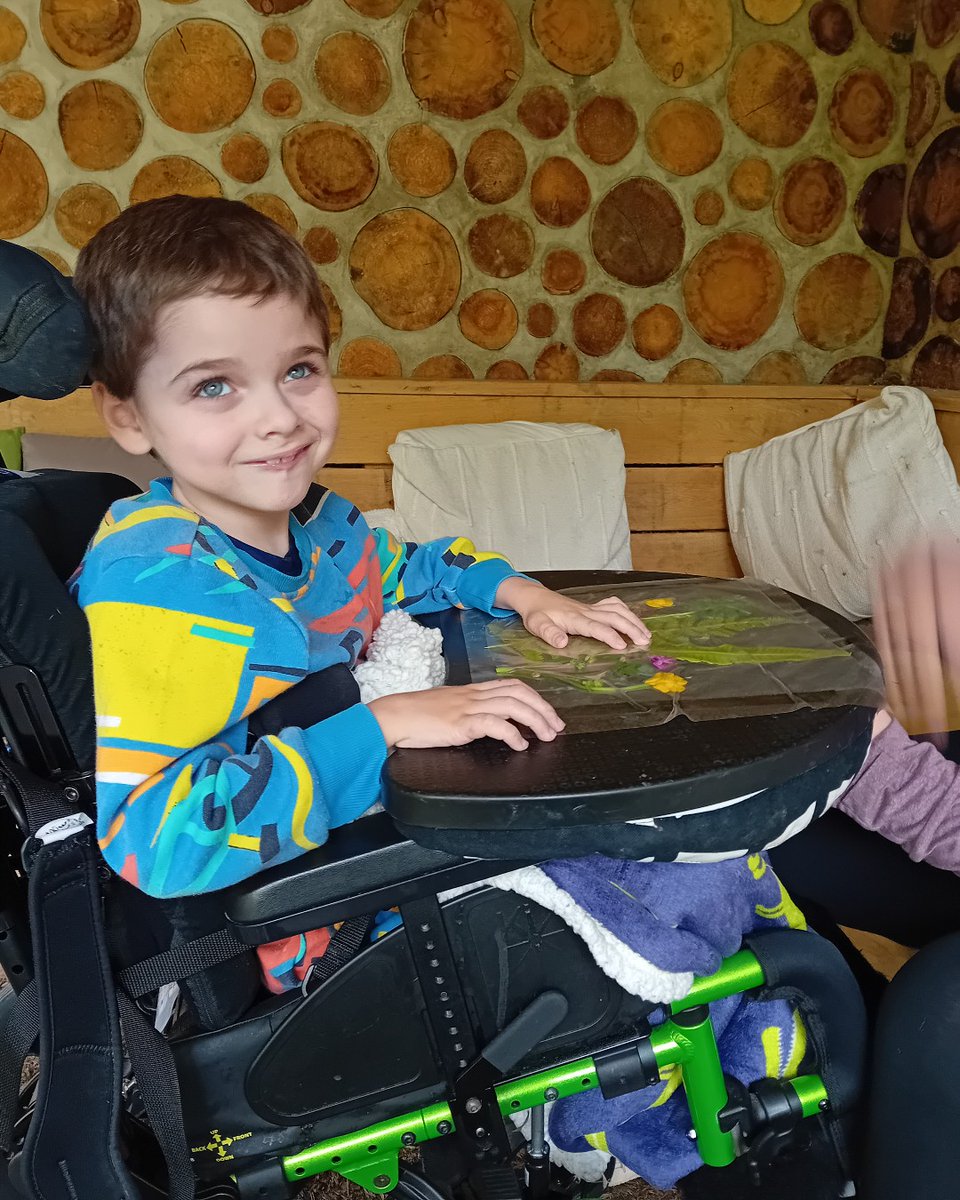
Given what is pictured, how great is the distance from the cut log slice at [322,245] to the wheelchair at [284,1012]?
136cm

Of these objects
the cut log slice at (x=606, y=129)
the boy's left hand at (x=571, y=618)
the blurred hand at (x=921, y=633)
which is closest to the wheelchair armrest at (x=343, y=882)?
the boy's left hand at (x=571, y=618)

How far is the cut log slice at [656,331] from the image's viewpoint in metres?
2.25

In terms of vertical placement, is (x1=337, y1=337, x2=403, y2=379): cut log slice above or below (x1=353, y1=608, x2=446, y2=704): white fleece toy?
above

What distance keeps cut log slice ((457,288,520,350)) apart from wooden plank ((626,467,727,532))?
47 centimetres

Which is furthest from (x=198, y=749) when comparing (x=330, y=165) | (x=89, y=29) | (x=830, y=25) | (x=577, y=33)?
(x=830, y=25)

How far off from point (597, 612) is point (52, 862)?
509mm

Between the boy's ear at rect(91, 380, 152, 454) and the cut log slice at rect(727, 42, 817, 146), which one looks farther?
the cut log slice at rect(727, 42, 817, 146)

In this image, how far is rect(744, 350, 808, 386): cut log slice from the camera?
7.70 ft

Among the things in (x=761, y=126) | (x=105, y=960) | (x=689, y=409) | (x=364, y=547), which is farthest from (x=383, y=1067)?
(x=761, y=126)

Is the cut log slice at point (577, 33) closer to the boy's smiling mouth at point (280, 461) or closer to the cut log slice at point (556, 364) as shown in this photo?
the cut log slice at point (556, 364)

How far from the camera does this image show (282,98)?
6.28ft

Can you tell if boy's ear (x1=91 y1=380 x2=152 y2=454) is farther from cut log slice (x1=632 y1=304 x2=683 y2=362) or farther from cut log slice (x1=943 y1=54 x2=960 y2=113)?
cut log slice (x1=943 y1=54 x2=960 y2=113)

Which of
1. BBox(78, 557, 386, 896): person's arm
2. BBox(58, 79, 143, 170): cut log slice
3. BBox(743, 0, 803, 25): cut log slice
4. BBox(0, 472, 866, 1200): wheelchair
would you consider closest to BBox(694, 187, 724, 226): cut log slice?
BBox(743, 0, 803, 25): cut log slice

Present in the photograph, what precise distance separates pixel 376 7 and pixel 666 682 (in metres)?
1.85
